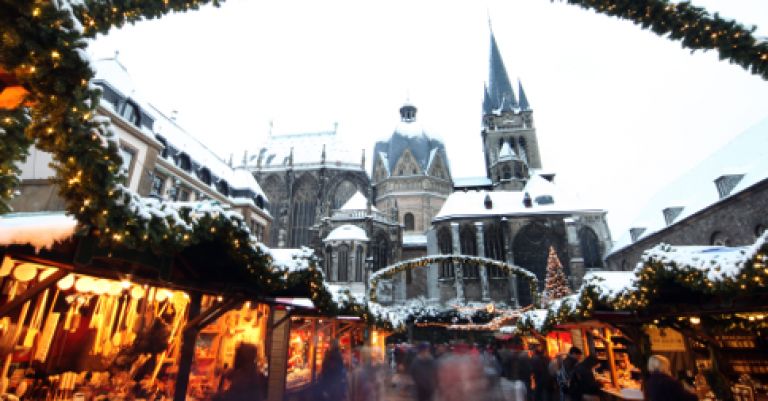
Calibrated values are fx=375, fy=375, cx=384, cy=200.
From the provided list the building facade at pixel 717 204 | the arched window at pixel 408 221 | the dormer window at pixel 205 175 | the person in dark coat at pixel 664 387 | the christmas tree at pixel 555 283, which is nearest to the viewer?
the person in dark coat at pixel 664 387

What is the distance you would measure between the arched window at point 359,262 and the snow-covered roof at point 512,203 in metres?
7.28

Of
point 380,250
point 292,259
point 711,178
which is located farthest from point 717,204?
point 292,259

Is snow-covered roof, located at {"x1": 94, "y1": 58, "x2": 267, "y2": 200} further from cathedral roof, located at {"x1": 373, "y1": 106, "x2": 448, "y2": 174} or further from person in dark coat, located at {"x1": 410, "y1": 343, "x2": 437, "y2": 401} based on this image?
cathedral roof, located at {"x1": 373, "y1": 106, "x2": 448, "y2": 174}

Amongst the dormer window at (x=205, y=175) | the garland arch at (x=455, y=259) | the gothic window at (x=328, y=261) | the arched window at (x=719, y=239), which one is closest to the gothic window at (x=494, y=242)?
the gothic window at (x=328, y=261)

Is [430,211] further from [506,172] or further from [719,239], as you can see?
[719,239]

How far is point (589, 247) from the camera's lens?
30.4m

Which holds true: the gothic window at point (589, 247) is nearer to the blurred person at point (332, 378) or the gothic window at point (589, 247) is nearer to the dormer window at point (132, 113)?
the blurred person at point (332, 378)

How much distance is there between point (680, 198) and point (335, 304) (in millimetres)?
25964

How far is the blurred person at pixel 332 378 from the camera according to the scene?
636 cm

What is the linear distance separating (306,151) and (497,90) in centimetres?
2615

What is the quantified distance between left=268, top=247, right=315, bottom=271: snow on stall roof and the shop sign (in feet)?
31.0

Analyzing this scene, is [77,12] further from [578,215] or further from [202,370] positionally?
[578,215]

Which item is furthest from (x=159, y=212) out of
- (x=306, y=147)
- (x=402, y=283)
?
(x=306, y=147)

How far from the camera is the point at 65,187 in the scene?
239 cm
